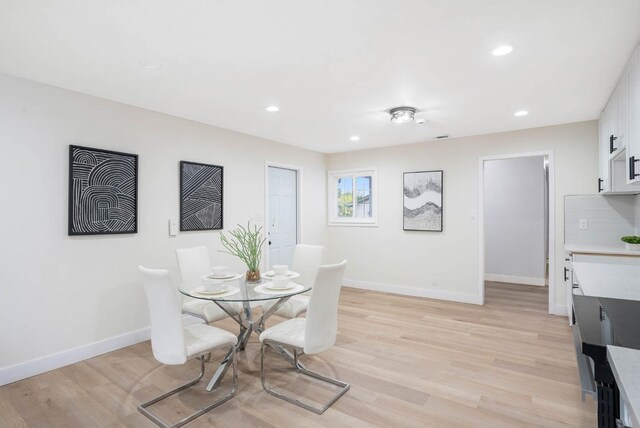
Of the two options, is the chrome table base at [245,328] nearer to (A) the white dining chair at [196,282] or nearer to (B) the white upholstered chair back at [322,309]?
(A) the white dining chair at [196,282]

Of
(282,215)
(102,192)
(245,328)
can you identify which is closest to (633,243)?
(245,328)

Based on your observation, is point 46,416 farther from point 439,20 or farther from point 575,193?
point 575,193

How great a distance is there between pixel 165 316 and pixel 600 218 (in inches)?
178

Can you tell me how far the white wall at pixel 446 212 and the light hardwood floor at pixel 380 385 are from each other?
1225 mm

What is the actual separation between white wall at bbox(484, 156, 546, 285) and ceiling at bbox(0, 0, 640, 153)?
8.48 feet

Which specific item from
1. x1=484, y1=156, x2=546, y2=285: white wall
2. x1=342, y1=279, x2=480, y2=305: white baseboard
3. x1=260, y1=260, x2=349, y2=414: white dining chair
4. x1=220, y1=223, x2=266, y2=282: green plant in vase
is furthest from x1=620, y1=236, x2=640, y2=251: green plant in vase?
x1=220, y1=223, x2=266, y2=282: green plant in vase

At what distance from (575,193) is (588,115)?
904 mm

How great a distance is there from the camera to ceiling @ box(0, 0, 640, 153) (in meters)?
1.85

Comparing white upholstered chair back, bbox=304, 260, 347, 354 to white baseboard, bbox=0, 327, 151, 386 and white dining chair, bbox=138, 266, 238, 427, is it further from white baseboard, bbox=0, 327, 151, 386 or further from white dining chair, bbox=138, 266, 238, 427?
white baseboard, bbox=0, 327, 151, 386

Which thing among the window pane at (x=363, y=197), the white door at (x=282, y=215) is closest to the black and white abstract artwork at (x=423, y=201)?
the window pane at (x=363, y=197)

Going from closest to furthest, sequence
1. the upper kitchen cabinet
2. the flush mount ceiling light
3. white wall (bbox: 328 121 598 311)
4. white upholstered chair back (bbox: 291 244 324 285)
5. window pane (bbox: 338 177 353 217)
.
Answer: the upper kitchen cabinet → the flush mount ceiling light → white upholstered chair back (bbox: 291 244 324 285) → white wall (bbox: 328 121 598 311) → window pane (bbox: 338 177 353 217)

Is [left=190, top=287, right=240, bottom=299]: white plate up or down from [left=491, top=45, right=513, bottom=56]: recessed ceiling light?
down

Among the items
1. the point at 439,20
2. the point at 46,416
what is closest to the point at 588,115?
the point at 439,20

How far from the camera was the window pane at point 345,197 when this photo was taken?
20.1 feet
